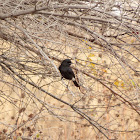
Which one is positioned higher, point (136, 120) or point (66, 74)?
point (136, 120)

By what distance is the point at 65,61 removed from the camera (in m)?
3.74

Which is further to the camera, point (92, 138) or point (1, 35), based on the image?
point (92, 138)

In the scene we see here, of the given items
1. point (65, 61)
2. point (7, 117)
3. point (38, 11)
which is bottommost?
point (38, 11)

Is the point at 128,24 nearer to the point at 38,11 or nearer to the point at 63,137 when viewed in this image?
the point at 38,11

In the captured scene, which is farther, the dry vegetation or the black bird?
the black bird

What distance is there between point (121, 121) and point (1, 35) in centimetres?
472

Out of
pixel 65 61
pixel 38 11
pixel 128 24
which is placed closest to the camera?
pixel 38 11

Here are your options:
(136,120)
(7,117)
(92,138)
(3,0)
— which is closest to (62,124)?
(92,138)

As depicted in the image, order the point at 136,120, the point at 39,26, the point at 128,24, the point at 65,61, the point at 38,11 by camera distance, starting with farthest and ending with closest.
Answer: the point at 136,120 < the point at 65,61 < the point at 39,26 < the point at 128,24 < the point at 38,11

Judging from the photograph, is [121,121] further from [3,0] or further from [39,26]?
[3,0]

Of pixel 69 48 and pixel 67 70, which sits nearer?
pixel 69 48

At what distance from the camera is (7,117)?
256 inches

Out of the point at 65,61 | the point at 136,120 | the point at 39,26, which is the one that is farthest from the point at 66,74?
the point at 136,120

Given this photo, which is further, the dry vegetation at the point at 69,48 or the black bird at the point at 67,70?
the black bird at the point at 67,70
